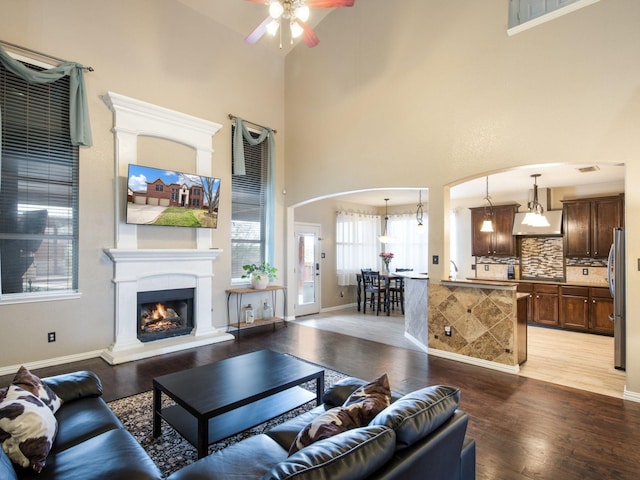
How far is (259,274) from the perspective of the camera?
5984 millimetres

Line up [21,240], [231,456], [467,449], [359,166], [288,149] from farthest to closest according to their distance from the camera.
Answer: [288,149] < [359,166] < [21,240] < [467,449] < [231,456]

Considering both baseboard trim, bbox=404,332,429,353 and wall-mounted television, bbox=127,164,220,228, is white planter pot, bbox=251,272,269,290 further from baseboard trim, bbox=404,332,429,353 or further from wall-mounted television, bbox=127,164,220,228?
baseboard trim, bbox=404,332,429,353

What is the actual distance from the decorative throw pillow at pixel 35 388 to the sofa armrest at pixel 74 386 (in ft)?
0.52

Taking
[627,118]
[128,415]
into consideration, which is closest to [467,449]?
[128,415]

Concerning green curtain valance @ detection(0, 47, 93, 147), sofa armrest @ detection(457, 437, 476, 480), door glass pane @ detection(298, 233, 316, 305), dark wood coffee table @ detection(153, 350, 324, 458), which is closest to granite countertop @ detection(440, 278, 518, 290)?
dark wood coffee table @ detection(153, 350, 324, 458)

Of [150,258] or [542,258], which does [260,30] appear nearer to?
[150,258]

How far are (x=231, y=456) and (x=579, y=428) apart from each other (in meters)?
2.84

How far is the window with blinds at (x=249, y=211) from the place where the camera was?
20.1 feet

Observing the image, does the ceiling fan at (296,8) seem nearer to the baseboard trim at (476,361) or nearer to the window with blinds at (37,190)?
the window with blinds at (37,190)

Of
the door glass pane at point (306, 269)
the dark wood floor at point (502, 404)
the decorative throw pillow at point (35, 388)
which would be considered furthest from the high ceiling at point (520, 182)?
the decorative throw pillow at point (35, 388)

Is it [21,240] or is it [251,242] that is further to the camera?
[251,242]

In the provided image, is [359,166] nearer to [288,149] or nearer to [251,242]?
[288,149]

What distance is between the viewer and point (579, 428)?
109 inches

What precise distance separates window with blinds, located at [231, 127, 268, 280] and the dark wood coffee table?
331 centimetres
